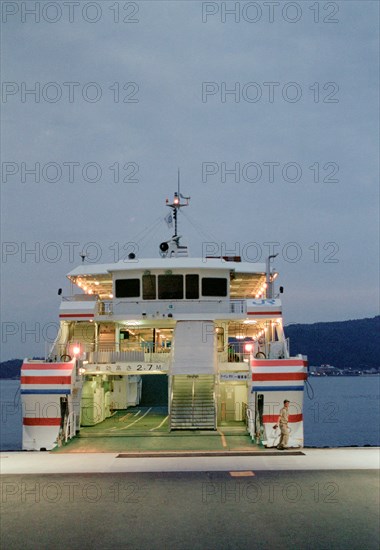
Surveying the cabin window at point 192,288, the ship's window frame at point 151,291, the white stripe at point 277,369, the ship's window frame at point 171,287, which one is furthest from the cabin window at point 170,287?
the white stripe at point 277,369

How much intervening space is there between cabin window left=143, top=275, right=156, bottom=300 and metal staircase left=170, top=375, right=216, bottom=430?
4207mm

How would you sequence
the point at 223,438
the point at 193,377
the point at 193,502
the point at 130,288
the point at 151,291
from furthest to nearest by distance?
the point at 130,288
the point at 151,291
the point at 193,377
the point at 223,438
the point at 193,502

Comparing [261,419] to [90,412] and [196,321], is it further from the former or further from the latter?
[90,412]

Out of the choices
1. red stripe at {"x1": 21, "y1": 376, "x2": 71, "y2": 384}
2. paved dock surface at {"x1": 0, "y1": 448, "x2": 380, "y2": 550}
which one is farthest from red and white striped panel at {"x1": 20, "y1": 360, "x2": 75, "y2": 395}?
paved dock surface at {"x1": 0, "y1": 448, "x2": 380, "y2": 550}

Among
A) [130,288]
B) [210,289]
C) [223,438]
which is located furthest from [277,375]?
[130,288]

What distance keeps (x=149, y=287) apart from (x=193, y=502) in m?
15.7

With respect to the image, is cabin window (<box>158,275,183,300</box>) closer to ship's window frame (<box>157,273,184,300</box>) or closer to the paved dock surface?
ship's window frame (<box>157,273,184,300</box>)

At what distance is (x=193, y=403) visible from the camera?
22.5 m

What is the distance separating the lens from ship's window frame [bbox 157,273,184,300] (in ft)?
87.4

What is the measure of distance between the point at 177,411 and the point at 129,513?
11538 mm

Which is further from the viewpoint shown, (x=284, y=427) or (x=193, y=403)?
(x=193, y=403)

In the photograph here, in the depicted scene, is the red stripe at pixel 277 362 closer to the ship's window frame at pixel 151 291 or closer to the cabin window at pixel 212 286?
the cabin window at pixel 212 286

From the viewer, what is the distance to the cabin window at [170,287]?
26.6 metres

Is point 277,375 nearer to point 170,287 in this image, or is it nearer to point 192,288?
point 192,288
